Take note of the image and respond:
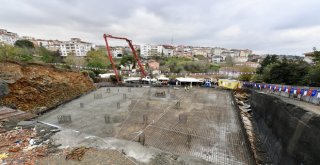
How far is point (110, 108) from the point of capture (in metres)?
11.1

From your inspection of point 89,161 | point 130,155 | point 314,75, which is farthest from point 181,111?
point 314,75

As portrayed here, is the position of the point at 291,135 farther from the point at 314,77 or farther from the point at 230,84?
the point at 230,84

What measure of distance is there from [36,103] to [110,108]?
583 cm

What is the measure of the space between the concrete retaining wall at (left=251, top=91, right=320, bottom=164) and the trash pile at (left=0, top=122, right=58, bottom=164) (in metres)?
8.05

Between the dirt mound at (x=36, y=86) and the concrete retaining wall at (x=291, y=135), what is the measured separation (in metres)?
14.3

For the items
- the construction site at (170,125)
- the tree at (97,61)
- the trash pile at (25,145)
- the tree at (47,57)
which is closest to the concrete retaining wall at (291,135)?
the construction site at (170,125)

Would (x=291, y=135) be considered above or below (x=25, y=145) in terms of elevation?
above

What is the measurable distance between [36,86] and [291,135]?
1657 centimetres

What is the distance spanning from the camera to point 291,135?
511 centimetres

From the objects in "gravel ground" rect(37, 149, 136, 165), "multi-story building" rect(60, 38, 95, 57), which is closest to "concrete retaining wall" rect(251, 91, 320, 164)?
"gravel ground" rect(37, 149, 136, 165)

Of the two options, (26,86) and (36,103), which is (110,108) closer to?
(36,103)

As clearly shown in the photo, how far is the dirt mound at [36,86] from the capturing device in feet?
33.7

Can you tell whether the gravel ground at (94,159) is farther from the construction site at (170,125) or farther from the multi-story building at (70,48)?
the multi-story building at (70,48)

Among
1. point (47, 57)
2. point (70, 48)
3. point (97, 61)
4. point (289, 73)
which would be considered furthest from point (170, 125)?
point (70, 48)
